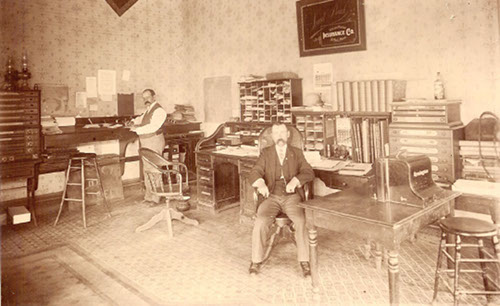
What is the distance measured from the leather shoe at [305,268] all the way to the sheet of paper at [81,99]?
4.85 meters

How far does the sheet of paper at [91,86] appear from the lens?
22.5 feet

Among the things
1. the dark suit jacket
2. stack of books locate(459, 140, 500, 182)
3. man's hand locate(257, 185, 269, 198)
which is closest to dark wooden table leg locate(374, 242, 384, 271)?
the dark suit jacket

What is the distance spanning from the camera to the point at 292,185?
11.9 feet

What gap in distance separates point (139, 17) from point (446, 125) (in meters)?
5.69

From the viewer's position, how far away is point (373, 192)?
295cm

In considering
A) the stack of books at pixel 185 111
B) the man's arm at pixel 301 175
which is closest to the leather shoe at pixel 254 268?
the man's arm at pixel 301 175

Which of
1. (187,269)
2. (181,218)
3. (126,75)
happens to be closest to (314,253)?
(187,269)

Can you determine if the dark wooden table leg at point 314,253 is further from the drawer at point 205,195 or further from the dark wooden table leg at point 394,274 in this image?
the drawer at point 205,195

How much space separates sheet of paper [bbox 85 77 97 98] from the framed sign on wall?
11.4 feet

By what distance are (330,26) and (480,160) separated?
252 centimetres

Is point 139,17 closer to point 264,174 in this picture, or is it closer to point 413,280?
point 264,174

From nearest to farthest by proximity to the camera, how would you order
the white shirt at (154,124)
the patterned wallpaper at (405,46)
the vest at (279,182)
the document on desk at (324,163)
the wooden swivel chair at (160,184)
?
the vest at (279,182), the patterned wallpaper at (405,46), the document on desk at (324,163), the wooden swivel chair at (160,184), the white shirt at (154,124)

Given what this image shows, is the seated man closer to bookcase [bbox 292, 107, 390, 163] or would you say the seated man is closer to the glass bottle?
bookcase [bbox 292, 107, 390, 163]

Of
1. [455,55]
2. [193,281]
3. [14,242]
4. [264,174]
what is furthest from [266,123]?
[14,242]
